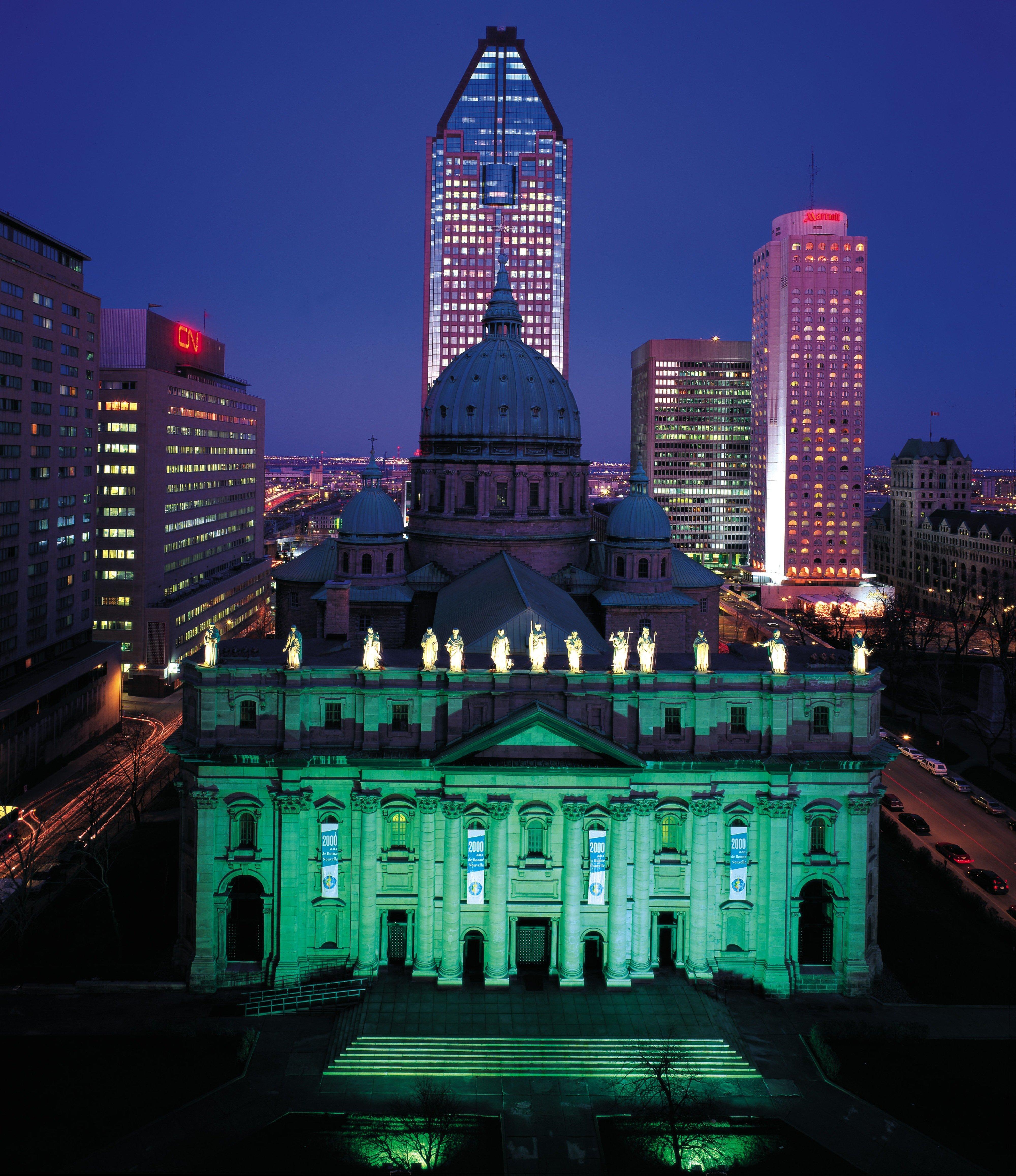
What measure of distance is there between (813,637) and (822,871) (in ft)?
343

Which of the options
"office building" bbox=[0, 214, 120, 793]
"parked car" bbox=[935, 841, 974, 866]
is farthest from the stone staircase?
"office building" bbox=[0, 214, 120, 793]

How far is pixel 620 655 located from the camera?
2346 inches

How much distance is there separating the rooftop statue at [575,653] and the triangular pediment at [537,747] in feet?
9.21

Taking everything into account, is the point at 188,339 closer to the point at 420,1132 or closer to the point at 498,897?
the point at 498,897

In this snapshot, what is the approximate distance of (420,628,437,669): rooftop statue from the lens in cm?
5984

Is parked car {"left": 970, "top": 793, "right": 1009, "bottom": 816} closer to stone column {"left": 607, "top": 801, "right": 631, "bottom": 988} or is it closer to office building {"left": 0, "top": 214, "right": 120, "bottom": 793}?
stone column {"left": 607, "top": 801, "right": 631, "bottom": 988}

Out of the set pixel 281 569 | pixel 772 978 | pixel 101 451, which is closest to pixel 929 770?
pixel 772 978

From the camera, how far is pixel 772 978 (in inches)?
2336

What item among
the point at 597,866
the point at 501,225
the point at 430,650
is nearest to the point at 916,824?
the point at 597,866

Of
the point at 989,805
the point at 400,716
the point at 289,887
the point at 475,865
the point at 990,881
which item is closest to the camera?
the point at 475,865

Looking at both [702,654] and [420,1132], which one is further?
[702,654]

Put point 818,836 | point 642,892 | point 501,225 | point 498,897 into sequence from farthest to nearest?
point 501,225 → point 818,836 → point 642,892 → point 498,897

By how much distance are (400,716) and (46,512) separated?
59.0m

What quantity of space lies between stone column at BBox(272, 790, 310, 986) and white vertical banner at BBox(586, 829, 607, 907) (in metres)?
16.7
